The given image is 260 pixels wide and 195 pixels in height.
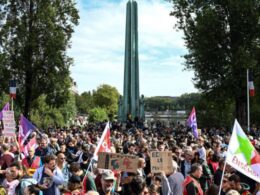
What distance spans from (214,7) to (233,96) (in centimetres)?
672

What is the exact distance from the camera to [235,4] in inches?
1257

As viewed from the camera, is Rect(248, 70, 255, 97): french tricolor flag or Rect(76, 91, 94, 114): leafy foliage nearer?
Rect(248, 70, 255, 97): french tricolor flag

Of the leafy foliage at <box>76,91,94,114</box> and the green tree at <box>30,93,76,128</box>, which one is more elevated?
the leafy foliage at <box>76,91,94,114</box>

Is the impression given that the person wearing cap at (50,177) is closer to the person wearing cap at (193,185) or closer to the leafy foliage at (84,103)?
the person wearing cap at (193,185)

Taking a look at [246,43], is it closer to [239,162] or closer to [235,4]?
[235,4]

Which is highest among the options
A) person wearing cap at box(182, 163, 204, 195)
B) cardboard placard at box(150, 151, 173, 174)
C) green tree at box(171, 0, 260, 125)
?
green tree at box(171, 0, 260, 125)

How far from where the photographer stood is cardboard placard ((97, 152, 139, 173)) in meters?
7.48

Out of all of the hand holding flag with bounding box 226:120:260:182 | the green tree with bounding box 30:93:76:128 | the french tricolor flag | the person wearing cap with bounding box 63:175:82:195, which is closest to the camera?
the person wearing cap with bounding box 63:175:82:195

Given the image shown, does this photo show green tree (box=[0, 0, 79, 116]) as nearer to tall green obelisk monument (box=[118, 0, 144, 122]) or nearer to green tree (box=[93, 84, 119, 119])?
tall green obelisk monument (box=[118, 0, 144, 122])

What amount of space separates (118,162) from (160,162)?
2.33 ft

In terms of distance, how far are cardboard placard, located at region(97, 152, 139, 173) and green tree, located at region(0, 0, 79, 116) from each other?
28567mm

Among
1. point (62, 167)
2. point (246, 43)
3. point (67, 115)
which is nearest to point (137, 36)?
point (67, 115)

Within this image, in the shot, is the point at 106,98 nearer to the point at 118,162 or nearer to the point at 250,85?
the point at 250,85

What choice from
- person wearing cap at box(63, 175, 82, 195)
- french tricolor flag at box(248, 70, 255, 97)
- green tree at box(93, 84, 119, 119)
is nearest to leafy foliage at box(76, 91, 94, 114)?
green tree at box(93, 84, 119, 119)
